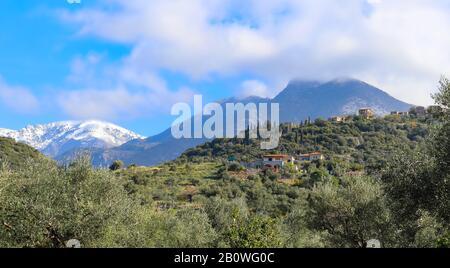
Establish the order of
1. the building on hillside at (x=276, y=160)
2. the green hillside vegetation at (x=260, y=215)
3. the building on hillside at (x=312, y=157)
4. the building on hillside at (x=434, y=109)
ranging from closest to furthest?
the green hillside vegetation at (x=260, y=215) < the building on hillside at (x=434, y=109) < the building on hillside at (x=276, y=160) < the building on hillside at (x=312, y=157)

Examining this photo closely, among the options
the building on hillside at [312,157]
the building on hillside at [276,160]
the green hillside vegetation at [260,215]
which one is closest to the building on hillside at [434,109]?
the green hillside vegetation at [260,215]

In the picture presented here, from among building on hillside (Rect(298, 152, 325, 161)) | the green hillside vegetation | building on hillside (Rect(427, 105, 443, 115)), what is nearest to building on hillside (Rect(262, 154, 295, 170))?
building on hillside (Rect(298, 152, 325, 161))

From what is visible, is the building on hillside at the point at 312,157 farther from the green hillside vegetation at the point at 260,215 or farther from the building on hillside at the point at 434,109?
the building on hillside at the point at 434,109

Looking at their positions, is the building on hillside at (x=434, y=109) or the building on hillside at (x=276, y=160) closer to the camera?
the building on hillside at (x=434, y=109)

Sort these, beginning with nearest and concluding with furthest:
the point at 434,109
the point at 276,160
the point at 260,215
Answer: the point at 434,109, the point at 260,215, the point at 276,160

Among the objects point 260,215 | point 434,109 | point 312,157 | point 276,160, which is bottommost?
point 260,215

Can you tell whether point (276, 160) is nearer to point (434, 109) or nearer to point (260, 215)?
point (260, 215)

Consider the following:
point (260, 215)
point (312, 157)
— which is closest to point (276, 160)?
point (312, 157)

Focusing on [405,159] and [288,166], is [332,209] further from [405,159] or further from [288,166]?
[288,166]

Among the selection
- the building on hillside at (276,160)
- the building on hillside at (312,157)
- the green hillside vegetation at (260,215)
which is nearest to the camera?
the green hillside vegetation at (260,215)

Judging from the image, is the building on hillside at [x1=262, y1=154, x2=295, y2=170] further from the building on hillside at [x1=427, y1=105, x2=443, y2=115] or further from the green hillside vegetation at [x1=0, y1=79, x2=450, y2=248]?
the building on hillside at [x1=427, y1=105, x2=443, y2=115]

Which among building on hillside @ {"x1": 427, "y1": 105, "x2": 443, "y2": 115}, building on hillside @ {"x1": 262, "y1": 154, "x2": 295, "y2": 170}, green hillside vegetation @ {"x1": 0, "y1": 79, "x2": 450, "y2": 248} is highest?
building on hillside @ {"x1": 262, "y1": 154, "x2": 295, "y2": 170}

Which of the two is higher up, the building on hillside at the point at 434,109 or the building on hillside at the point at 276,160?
the building on hillside at the point at 276,160

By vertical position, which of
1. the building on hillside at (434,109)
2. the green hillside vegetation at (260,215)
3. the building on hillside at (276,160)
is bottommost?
the green hillside vegetation at (260,215)
